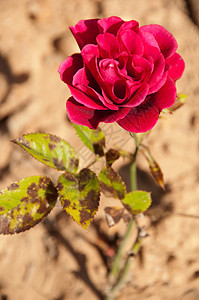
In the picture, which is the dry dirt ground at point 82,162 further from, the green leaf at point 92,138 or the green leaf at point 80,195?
the green leaf at point 80,195

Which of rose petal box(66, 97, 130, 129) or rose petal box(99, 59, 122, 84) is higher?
rose petal box(99, 59, 122, 84)

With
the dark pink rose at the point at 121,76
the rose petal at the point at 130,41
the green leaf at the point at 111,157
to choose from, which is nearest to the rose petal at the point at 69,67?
the dark pink rose at the point at 121,76

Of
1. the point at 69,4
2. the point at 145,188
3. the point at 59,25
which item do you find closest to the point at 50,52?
the point at 59,25

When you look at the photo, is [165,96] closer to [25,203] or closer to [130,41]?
[130,41]

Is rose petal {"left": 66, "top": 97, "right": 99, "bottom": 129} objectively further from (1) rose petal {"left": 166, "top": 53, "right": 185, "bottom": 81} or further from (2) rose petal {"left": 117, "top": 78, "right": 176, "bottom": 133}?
(1) rose petal {"left": 166, "top": 53, "right": 185, "bottom": 81}

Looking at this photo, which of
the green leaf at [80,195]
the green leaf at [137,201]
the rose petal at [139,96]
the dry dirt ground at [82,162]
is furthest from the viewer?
the dry dirt ground at [82,162]

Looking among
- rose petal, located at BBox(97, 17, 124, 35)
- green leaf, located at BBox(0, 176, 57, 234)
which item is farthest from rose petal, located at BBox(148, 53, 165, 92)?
green leaf, located at BBox(0, 176, 57, 234)

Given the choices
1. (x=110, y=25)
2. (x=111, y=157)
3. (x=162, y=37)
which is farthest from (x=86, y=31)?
(x=111, y=157)
